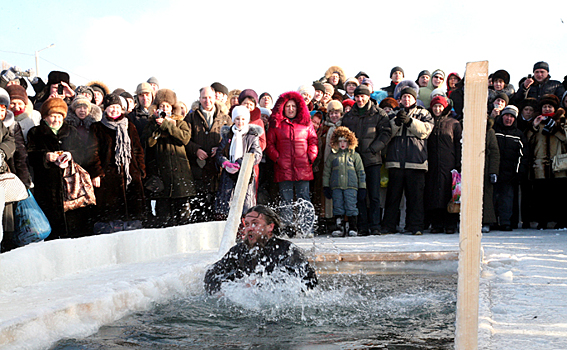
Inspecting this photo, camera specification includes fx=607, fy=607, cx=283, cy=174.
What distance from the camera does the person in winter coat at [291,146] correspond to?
905cm

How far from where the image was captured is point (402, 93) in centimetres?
945

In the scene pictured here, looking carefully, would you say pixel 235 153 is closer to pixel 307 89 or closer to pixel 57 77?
pixel 307 89

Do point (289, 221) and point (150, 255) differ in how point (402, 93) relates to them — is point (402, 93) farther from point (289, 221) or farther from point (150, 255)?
point (150, 255)

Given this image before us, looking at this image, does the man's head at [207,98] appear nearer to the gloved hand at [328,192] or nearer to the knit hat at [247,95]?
the knit hat at [247,95]

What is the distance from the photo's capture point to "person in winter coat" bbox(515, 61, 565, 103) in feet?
35.2

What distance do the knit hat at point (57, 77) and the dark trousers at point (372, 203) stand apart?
4.69 m

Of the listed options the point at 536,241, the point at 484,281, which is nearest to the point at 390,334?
the point at 484,281

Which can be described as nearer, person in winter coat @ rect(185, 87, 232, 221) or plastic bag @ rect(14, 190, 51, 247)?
plastic bag @ rect(14, 190, 51, 247)

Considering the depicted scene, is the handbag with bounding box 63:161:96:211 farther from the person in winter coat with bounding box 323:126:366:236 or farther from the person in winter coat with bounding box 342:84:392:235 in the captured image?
the person in winter coat with bounding box 342:84:392:235

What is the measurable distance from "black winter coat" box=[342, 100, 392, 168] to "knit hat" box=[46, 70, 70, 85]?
428 cm

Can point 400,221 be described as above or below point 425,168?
below

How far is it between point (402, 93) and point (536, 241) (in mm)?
3021

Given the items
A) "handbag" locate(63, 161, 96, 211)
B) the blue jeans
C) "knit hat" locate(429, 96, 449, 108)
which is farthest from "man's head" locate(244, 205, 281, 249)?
"knit hat" locate(429, 96, 449, 108)

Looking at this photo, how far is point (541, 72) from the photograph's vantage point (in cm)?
1096
